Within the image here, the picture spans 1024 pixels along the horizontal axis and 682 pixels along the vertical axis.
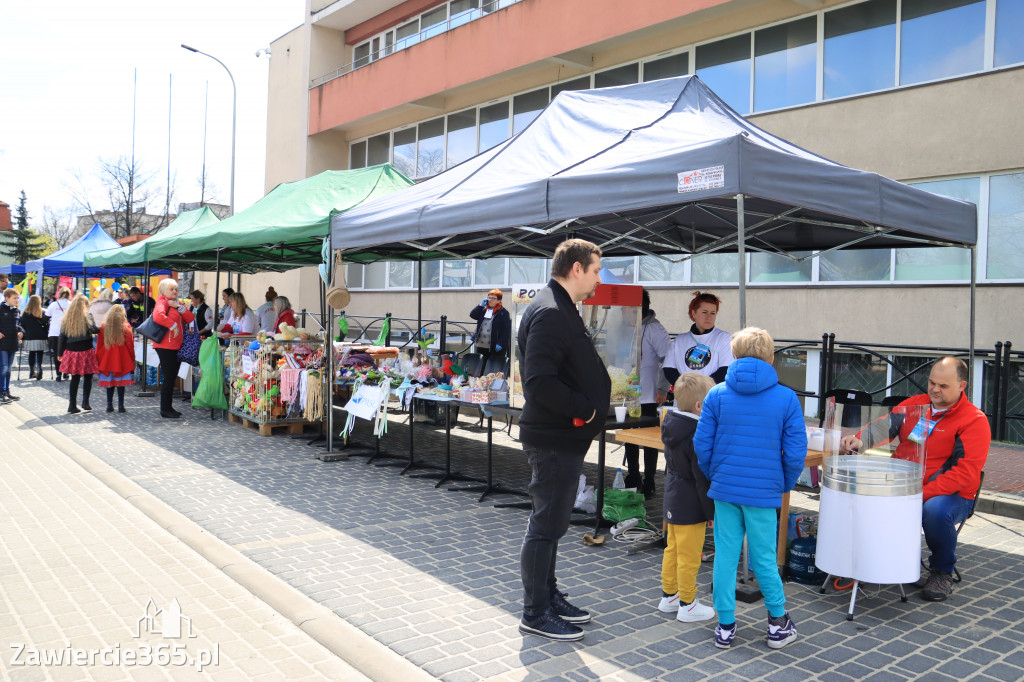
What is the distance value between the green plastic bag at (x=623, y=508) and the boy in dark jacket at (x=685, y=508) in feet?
5.24

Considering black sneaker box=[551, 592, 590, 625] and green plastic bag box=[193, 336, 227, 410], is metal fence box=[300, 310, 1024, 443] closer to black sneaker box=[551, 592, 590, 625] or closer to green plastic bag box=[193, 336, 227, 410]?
green plastic bag box=[193, 336, 227, 410]

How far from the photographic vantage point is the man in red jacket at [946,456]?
487 centimetres

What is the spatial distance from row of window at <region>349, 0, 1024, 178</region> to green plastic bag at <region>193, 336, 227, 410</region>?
9858mm

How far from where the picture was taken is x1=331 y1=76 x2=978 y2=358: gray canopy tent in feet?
16.4

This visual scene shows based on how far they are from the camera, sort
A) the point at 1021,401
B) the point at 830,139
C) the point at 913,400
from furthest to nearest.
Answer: the point at 830,139 < the point at 1021,401 < the point at 913,400

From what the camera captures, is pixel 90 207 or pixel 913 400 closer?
pixel 913 400

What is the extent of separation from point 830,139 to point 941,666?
10.7 meters

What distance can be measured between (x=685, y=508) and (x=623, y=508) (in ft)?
6.20

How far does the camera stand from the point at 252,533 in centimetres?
600

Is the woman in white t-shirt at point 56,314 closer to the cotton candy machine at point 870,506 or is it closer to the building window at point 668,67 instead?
the building window at point 668,67

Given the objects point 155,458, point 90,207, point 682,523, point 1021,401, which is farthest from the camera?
point 90,207

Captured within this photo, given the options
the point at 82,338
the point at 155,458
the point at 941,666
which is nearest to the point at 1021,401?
the point at 941,666

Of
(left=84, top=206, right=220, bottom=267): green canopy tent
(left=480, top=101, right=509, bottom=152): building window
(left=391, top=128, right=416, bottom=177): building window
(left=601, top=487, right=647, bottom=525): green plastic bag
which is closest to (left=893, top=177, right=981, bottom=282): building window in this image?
(left=601, top=487, right=647, bottom=525): green plastic bag

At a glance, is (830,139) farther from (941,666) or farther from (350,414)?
(941,666)
